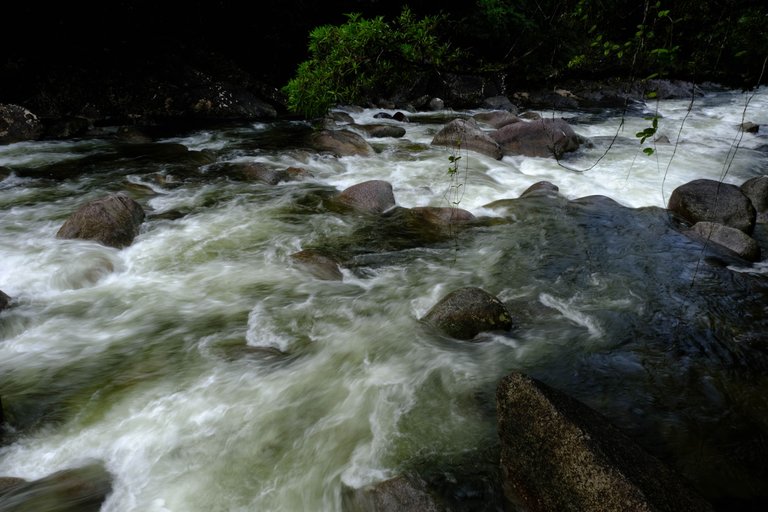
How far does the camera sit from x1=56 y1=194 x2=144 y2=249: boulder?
18.1ft

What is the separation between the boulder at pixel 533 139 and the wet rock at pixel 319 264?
5.94 metres

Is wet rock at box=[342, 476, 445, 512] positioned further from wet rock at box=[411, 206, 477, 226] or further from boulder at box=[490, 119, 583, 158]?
boulder at box=[490, 119, 583, 158]

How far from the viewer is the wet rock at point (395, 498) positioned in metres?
2.46

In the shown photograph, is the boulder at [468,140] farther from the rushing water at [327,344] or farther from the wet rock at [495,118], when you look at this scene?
the wet rock at [495,118]

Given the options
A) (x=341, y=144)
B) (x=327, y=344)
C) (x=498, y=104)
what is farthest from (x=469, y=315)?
(x=498, y=104)

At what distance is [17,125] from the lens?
9.80 metres

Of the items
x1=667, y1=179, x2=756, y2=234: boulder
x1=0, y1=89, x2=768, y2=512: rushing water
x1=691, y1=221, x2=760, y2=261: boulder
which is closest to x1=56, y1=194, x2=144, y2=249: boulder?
x1=0, y1=89, x2=768, y2=512: rushing water

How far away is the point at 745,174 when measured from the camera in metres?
8.88

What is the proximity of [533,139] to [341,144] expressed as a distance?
158 inches

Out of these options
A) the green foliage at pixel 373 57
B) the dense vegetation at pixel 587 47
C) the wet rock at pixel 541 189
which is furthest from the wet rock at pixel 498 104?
the green foliage at pixel 373 57

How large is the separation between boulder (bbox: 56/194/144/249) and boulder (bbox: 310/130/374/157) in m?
4.54

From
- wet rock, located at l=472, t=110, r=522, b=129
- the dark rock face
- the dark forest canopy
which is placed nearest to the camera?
the dark rock face

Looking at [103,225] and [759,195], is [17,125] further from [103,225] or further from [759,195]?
[759,195]

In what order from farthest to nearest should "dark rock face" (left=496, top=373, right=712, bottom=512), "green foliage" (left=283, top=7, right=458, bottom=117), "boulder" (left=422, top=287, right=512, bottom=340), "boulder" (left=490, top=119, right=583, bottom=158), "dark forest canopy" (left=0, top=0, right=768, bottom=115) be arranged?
"dark forest canopy" (left=0, top=0, right=768, bottom=115) < "boulder" (left=490, top=119, right=583, bottom=158) < "boulder" (left=422, top=287, right=512, bottom=340) < "green foliage" (left=283, top=7, right=458, bottom=117) < "dark rock face" (left=496, top=373, right=712, bottom=512)
